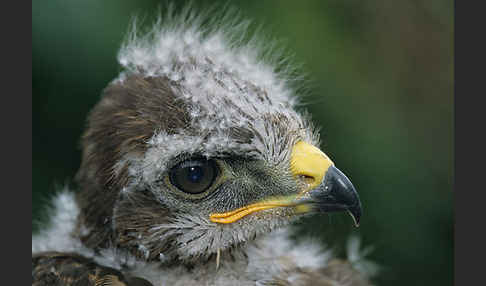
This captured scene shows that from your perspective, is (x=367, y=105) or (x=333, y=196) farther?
(x=367, y=105)

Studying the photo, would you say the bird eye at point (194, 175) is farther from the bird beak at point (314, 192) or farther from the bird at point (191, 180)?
the bird beak at point (314, 192)

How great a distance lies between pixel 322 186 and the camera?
191cm

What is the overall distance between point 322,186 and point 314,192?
0.13ft

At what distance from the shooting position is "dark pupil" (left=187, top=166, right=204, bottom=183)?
6.38ft

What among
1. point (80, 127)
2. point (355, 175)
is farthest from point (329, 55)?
point (80, 127)

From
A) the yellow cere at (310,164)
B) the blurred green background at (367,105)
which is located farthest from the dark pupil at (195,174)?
the blurred green background at (367,105)

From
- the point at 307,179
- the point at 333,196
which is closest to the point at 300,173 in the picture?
the point at 307,179

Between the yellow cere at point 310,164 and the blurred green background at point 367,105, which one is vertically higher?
the blurred green background at point 367,105

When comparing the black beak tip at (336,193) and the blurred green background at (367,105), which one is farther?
the blurred green background at (367,105)

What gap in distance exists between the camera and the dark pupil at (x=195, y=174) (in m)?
1.94

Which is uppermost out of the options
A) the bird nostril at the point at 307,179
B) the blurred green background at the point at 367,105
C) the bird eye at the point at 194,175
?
the blurred green background at the point at 367,105

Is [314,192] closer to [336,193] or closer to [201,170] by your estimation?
[336,193]

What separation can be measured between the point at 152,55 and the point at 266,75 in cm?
51

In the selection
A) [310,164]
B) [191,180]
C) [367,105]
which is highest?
[367,105]
